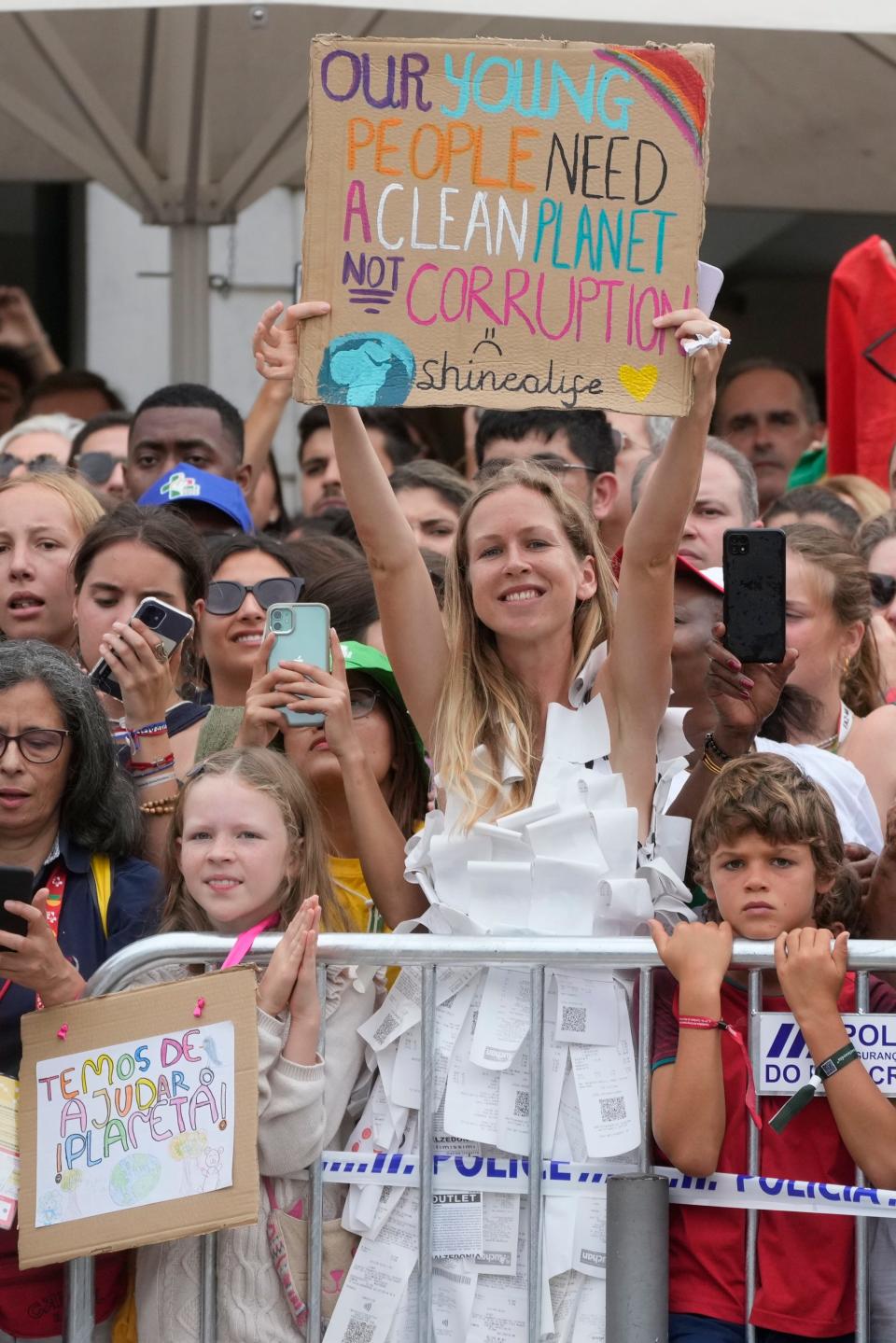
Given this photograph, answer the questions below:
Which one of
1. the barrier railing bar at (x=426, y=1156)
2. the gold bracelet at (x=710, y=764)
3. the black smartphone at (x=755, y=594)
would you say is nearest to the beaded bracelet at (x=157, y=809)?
the barrier railing bar at (x=426, y=1156)

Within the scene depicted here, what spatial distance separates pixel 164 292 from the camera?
10.6 m

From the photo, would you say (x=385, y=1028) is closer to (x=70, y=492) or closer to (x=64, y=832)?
(x=64, y=832)

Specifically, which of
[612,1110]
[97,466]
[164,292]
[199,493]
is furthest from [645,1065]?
[164,292]

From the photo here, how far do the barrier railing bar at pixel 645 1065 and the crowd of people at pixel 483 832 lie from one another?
35 millimetres

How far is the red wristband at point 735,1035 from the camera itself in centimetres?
331

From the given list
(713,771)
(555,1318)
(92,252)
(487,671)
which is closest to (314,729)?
(487,671)

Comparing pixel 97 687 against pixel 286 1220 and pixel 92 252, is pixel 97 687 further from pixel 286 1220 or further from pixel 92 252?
pixel 92 252

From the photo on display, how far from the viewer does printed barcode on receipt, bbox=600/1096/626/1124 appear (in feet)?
11.3

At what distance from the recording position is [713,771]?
3873 mm

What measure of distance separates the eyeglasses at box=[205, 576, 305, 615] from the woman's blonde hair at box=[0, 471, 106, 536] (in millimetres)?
442

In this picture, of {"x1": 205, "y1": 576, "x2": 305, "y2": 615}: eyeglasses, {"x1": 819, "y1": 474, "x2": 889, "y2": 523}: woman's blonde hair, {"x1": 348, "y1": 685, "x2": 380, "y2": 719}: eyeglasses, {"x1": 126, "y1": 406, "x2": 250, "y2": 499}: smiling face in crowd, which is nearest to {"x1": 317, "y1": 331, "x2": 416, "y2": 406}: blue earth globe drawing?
{"x1": 348, "y1": 685, "x2": 380, "y2": 719}: eyeglasses

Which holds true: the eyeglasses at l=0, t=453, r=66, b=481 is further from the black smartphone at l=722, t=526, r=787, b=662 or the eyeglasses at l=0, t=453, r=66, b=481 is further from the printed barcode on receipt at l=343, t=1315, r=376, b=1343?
the printed barcode on receipt at l=343, t=1315, r=376, b=1343

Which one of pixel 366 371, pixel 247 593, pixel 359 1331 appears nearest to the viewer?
pixel 359 1331

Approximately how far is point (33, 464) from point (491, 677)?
256cm
